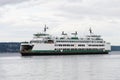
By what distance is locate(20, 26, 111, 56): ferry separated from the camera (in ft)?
504

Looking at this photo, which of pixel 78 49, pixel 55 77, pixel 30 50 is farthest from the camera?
pixel 78 49

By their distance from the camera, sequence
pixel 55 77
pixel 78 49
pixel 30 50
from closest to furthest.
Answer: pixel 55 77 < pixel 30 50 < pixel 78 49

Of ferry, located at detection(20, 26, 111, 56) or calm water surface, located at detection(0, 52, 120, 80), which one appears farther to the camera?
ferry, located at detection(20, 26, 111, 56)

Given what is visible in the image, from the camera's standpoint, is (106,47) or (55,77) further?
(106,47)

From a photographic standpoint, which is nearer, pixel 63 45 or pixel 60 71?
pixel 60 71

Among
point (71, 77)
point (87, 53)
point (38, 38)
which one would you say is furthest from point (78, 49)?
point (71, 77)

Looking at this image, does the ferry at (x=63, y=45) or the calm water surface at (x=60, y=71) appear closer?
the calm water surface at (x=60, y=71)

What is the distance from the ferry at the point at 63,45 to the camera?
154m

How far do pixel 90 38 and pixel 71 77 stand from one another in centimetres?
10658

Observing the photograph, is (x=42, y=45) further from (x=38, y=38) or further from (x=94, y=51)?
(x=94, y=51)

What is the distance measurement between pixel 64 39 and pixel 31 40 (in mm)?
12005

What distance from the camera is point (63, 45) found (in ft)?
527

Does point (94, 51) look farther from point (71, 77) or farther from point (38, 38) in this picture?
point (71, 77)

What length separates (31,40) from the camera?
158 meters
